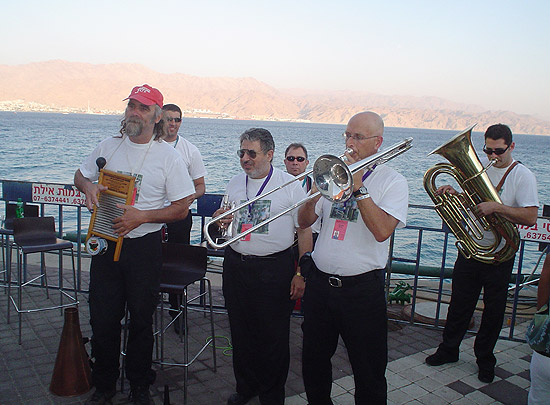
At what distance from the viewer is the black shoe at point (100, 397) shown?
3.95 metres

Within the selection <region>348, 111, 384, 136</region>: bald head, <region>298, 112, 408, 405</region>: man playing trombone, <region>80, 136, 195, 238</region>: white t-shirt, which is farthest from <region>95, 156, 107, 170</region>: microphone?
<region>348, 111, 384, 136</region>: bald head

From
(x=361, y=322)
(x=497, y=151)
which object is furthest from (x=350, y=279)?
(x=497, y=151)

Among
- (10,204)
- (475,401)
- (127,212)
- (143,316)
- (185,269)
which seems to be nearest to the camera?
(127,212)

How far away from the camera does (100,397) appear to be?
13.1 ft

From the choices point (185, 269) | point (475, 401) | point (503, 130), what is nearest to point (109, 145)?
point (185, 269)

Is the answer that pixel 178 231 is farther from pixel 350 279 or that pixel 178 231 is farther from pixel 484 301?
pixel 484 301

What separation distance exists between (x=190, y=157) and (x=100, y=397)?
9.41 feet

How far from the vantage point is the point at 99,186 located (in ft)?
12.3

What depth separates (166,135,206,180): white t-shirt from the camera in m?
5.82

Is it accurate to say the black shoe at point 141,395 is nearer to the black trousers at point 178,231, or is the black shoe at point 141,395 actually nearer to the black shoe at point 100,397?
the black shoe at point 100,397

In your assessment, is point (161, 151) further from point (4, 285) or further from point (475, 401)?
point (4, 285)

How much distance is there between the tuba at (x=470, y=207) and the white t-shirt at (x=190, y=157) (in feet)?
8.75

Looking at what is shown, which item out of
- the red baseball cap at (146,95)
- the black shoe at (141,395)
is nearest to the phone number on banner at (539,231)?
the red baseball cap at (146,95)

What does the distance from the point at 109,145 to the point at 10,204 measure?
3.10 m
